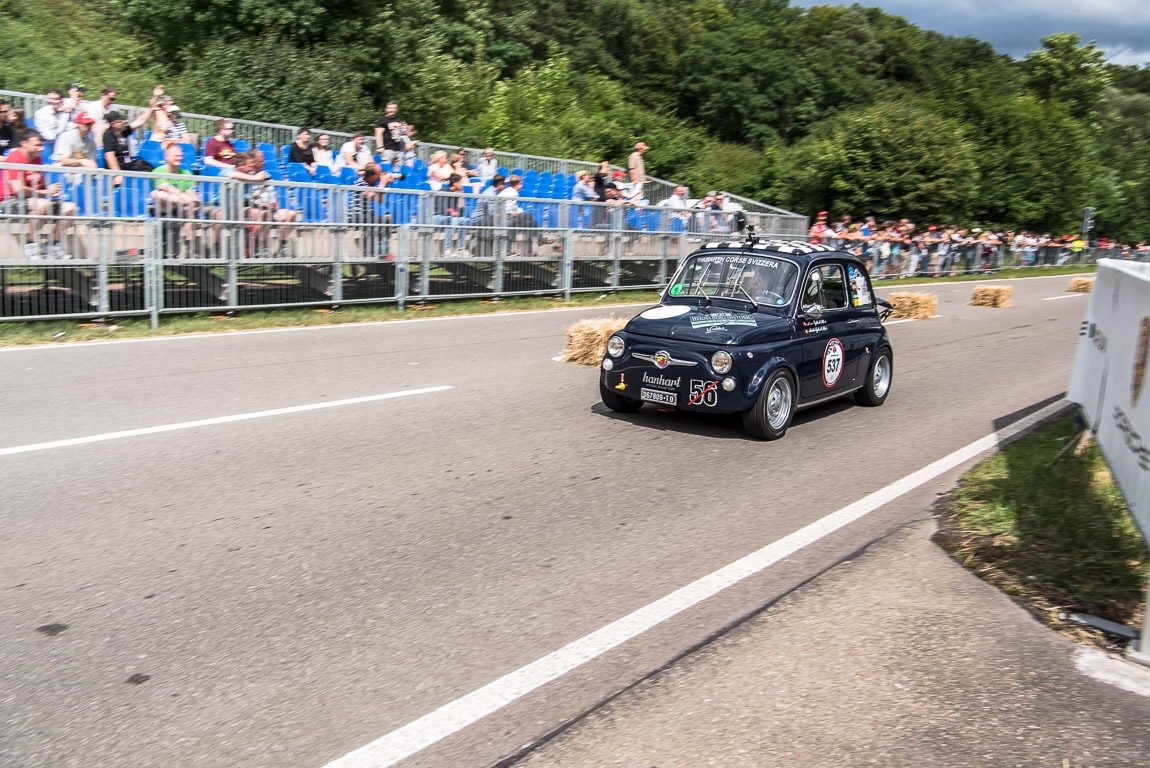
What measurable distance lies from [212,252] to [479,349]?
4.14 metres

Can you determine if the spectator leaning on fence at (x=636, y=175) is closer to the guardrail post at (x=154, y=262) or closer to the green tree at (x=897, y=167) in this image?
the guardrail post at (x=154, y=262)

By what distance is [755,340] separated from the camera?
344 inches

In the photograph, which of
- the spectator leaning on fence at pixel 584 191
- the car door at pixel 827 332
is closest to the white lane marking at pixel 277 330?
the spectator leaning on fence at pixel 584 191

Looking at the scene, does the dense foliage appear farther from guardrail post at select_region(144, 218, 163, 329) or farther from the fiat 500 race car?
the fiat 500 race car

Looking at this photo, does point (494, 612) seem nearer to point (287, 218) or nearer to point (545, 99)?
point (287, 218)

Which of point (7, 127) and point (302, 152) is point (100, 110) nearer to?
point (7, 127)

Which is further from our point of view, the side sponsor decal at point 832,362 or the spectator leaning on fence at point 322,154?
the spectator leaning on fence at point 322,154

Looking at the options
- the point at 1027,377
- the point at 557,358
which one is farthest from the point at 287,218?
the point at 1027,377

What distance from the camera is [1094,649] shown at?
475 cm

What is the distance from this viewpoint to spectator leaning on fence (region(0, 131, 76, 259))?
12104mm

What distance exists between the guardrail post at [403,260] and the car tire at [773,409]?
9.21 m

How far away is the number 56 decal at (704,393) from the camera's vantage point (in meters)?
8.49

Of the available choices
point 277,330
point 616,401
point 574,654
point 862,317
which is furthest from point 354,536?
point 277,330

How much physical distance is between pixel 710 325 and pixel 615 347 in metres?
0.86
